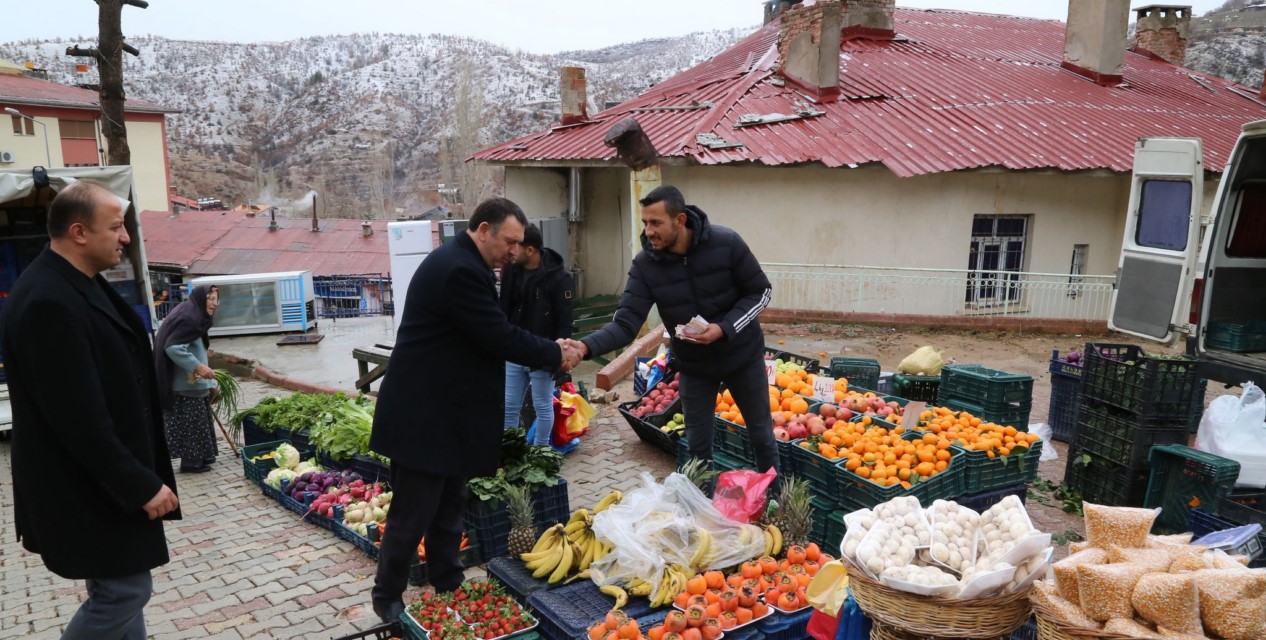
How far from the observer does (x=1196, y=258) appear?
669 centimetres

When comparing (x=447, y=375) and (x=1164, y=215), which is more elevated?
(x=1164, y=215)

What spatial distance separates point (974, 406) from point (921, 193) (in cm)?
803

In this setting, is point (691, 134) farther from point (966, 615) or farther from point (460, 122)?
point (460, 122)

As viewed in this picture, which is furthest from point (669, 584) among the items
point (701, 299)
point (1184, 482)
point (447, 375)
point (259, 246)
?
point (259, 246)

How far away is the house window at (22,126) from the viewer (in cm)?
3238

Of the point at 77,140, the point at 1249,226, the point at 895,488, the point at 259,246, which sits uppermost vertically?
the point at 77,140

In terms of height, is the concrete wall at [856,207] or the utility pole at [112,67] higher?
the utility pole at [112,67]

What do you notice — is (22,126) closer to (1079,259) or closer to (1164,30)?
(1079,259)

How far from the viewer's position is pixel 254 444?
7398mm

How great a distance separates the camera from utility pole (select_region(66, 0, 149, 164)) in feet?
36.3

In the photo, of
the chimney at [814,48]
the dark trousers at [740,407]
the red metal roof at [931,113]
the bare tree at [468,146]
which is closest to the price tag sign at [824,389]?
the dark trousers at [740,407]

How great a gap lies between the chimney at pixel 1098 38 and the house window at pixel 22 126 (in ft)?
126

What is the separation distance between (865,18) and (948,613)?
17968 mm

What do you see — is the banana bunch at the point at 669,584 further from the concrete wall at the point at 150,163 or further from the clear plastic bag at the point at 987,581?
the concrete wall at the point at 150,163
